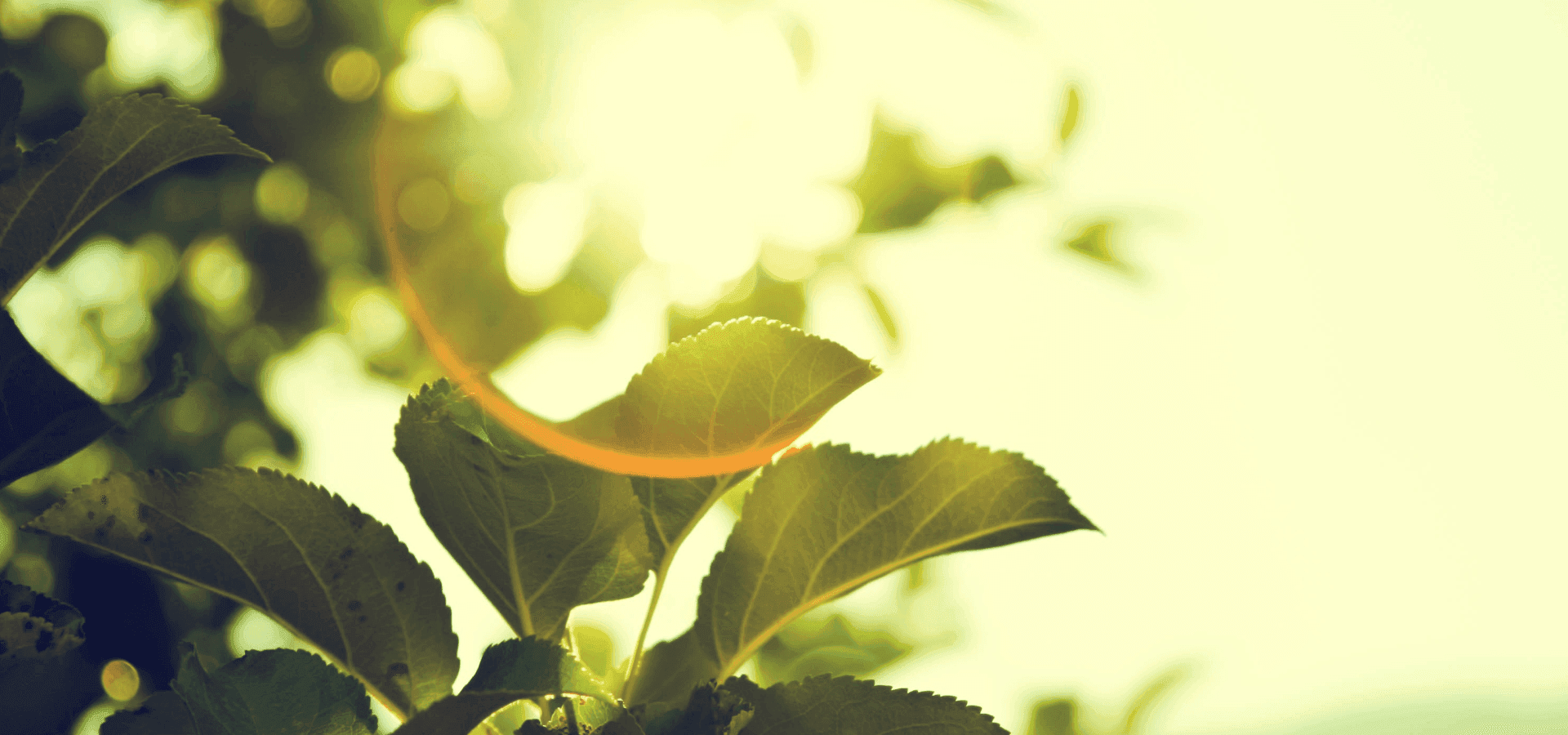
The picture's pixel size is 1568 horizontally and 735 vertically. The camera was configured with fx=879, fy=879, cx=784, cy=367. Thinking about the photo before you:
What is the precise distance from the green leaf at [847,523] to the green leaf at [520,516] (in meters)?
0.07

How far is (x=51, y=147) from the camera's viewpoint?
0.50m

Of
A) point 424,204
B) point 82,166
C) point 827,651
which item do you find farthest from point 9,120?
point 424,204

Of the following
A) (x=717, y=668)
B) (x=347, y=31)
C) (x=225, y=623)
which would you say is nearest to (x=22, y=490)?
(x=225, y=623)

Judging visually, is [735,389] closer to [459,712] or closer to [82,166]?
[459,712]

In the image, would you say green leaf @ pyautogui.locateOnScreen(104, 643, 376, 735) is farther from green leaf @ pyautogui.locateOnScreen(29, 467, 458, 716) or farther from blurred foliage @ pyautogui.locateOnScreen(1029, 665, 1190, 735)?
blurred foliage @ pyautogui.locateOnScreen(1029, 665, 1190, 735)

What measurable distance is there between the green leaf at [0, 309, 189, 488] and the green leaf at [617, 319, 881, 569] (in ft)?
0.89

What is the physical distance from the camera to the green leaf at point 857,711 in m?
0.49

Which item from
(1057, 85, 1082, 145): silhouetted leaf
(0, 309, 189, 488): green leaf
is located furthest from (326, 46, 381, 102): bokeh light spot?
(0, 309, 189, 488): green leaf

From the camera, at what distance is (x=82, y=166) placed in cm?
50

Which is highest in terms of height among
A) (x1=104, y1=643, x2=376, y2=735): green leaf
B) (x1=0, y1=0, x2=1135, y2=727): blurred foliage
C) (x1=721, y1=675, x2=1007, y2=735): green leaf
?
(x1=0, y1=0, x2=1135, y2=727): blurred foliage

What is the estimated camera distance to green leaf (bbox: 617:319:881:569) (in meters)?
0.47

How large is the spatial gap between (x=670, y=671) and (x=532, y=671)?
0.88 feet

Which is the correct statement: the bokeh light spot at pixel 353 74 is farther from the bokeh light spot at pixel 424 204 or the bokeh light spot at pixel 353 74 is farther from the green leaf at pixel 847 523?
the green leaf at pixel 847 523

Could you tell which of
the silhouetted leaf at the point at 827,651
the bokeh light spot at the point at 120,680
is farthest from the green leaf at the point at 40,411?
the bokeh light spot at the point at 120,680
